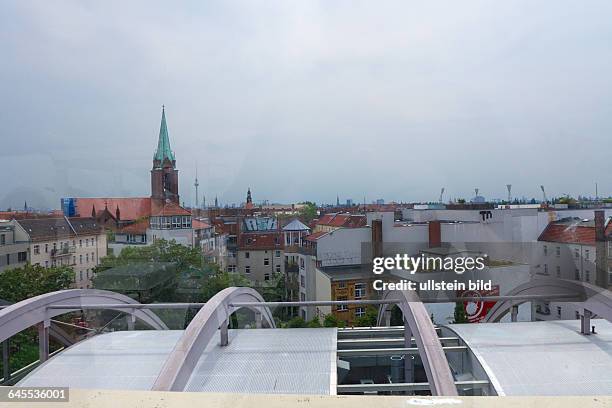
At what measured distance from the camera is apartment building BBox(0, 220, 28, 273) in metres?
2.37

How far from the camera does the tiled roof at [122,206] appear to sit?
2.60 m

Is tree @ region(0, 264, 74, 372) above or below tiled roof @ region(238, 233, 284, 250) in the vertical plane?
below

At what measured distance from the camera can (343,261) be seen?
3.49m

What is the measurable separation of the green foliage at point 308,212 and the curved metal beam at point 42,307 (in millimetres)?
1505

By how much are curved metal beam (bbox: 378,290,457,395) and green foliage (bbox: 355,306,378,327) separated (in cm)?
49

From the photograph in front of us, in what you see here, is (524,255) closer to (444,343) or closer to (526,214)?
(526,214)

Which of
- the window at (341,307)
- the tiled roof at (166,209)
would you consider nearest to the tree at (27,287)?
the tiled roof at (166,209)

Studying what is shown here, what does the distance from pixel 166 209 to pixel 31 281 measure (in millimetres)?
913

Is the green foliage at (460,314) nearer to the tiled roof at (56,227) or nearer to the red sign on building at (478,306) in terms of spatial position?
the red sign on building at (478,306)

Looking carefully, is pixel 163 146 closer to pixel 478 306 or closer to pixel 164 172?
pixel 164 172

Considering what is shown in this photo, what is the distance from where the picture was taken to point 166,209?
3.02 metres

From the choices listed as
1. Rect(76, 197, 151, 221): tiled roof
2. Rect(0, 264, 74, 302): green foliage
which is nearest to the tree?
Rect(0, 264, 74, 302): green foliage

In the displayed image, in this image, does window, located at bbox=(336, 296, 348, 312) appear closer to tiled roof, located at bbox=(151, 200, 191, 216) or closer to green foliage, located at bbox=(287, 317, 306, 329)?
green foliage, located at bbox=(287, 317, 306, 329)

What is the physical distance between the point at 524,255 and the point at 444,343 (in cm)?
124
